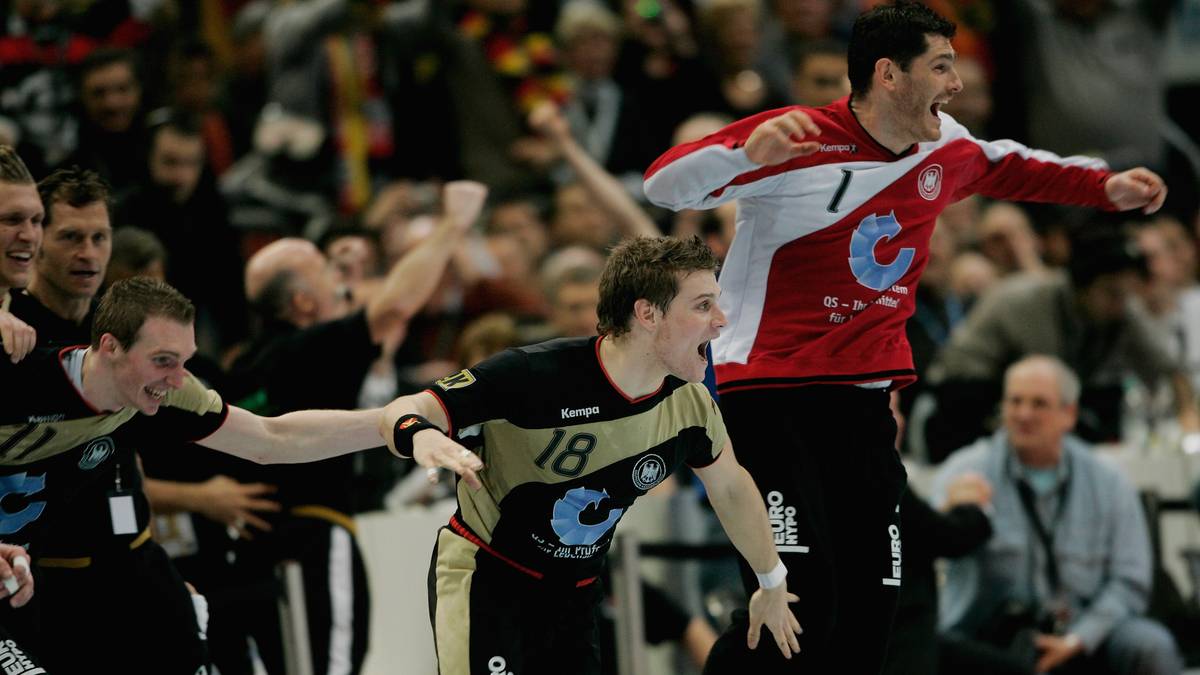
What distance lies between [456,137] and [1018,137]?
4.39 meters

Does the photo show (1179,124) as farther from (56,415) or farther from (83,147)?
(56,415)

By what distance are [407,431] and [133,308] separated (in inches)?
36.0

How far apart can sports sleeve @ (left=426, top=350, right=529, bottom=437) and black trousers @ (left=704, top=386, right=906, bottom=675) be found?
97cm

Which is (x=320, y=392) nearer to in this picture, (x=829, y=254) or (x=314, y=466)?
(x=314, y=466)

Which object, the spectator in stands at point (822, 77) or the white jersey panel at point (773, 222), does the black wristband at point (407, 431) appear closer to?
the white jersey panel at point (773, 222)

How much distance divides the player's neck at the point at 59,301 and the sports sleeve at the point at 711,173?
187 centimetres

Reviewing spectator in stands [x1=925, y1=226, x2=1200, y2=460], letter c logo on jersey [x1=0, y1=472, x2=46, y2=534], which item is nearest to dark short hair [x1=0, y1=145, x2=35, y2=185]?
letter c logo on jersey [x1=0, y1=472, x2=46, y2=534]

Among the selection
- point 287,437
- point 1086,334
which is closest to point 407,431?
point 287,437

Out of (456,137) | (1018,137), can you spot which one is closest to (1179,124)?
(1018,137)

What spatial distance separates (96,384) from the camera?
5062 mm

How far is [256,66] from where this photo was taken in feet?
34.8

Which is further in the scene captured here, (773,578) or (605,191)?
(605,191)

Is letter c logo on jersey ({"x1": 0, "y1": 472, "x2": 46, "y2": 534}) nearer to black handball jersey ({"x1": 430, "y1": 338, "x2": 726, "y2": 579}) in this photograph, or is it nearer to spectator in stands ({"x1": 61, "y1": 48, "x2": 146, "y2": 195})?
black handball jersey ({"x1": 430, "y1": 338, "x2": 726, "y2": 579})

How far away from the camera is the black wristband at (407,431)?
15.6 feet
